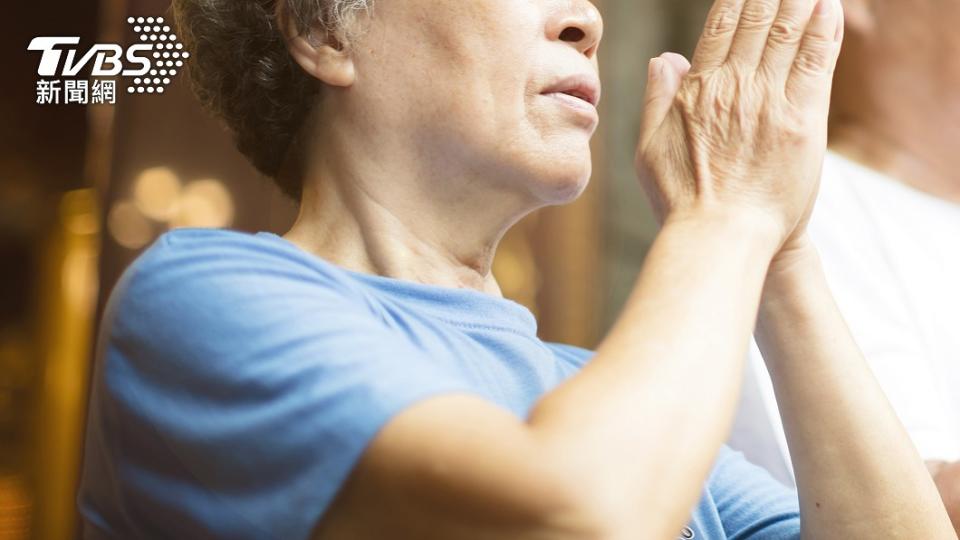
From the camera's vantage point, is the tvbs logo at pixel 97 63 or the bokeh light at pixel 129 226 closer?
the tvbs logo at pixel 97 63

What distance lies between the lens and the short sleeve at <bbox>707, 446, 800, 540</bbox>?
105cm

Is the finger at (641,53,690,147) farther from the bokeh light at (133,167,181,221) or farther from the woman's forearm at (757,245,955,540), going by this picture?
the bokeh light at (133,167,181,221)

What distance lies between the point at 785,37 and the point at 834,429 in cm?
32

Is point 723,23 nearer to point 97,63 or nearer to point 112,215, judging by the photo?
point 97,63

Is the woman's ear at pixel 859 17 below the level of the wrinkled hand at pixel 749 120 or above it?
below

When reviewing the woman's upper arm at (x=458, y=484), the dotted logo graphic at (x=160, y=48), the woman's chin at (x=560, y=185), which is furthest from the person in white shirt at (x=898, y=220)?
the dotted logo graphic at (x=160, y=48)

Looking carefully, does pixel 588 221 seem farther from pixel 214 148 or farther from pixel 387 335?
pixel 387 335

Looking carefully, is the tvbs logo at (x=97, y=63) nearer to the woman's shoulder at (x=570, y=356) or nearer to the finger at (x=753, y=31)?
the woman's shoulder at (x=570, y=356)

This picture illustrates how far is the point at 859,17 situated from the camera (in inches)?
61.7

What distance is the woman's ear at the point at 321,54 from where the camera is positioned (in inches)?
40.9

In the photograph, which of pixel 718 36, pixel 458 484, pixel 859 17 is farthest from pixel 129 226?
pixel 458 484

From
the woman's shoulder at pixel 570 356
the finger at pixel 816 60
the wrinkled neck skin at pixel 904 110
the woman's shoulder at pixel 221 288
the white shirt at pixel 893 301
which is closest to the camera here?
the woman's shoulder at pixel 221 288

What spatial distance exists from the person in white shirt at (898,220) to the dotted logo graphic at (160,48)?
80cm

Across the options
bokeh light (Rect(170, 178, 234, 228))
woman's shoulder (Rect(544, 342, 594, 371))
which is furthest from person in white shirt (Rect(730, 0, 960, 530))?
bokeh light (Rect(170, 178, 234, 228))
